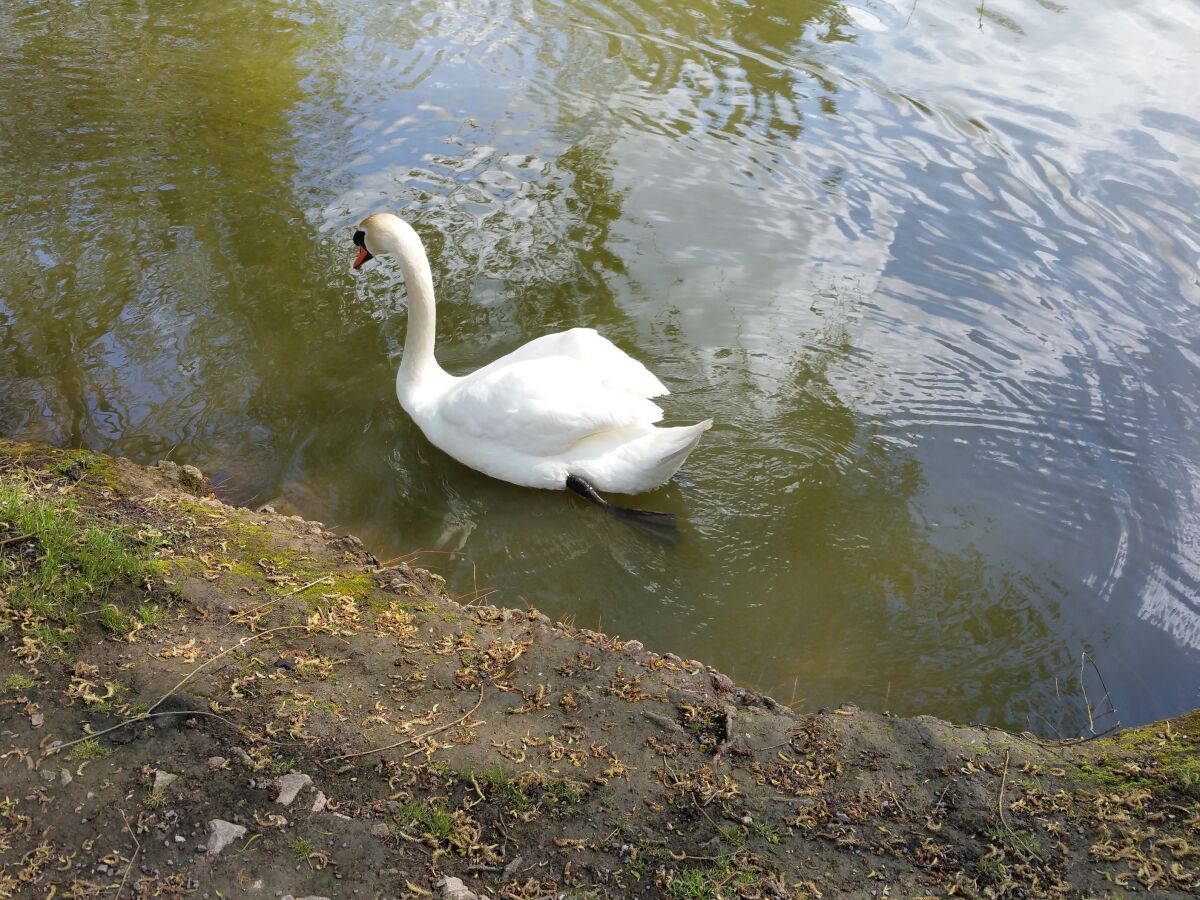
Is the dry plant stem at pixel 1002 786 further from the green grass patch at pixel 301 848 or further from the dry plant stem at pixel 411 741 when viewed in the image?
the green grass patch at pixel 301 848

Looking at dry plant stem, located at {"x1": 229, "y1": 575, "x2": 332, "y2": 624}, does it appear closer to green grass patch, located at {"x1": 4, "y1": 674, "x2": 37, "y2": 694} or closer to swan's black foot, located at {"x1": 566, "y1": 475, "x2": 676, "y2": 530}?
green grass patch, located at {"x1": 4, "y1": 674, "x2": 37, "y2": 694}

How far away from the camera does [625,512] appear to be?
5.49 m

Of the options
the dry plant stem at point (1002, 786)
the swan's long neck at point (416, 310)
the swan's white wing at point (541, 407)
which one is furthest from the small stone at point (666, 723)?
the swan's long neck at point (416, 310)

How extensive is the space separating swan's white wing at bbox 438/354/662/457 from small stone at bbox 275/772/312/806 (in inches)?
108

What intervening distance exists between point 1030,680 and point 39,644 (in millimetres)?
4383

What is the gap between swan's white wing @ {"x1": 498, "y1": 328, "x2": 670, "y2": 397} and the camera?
5.51 meters

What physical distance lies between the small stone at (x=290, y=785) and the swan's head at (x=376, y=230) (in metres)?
3.68

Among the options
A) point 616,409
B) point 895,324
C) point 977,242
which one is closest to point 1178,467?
point 895,324

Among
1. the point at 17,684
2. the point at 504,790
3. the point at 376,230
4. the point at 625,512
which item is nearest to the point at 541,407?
the point at 625,512

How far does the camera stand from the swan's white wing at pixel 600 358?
551 centimetres

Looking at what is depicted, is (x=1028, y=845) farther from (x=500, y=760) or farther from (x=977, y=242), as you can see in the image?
(x=977, y=242)

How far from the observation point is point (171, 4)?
11.3 meters

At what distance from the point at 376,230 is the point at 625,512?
239 centimetres

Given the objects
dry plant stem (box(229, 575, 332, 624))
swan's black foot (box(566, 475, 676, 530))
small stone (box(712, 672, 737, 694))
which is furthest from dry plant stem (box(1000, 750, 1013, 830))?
dry plant stem (box(229, 575, 332, 624))
